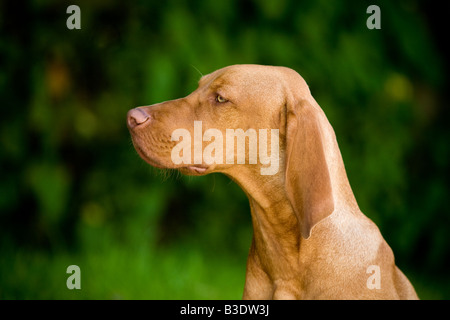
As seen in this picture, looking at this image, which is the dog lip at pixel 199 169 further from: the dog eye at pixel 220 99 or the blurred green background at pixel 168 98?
the blurred green background at pixel 168 98

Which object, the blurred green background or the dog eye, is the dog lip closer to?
the dog eye

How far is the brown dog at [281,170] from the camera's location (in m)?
2.92

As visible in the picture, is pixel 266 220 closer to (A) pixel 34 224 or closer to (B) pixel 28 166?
(B) pixel 28 166

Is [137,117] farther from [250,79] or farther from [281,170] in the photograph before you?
[281,170]

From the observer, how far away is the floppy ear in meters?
2.73

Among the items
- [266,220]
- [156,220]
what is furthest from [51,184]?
[266,220]

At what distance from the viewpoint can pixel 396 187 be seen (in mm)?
6035

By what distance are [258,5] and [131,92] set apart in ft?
5.15

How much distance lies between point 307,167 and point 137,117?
0.96 m

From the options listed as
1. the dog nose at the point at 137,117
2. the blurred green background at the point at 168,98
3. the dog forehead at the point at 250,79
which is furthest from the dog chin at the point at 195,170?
the blurred green background at the point at 168,98

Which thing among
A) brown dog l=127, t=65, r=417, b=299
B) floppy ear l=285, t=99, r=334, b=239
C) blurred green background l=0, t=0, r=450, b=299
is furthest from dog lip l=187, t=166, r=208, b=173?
blurred green background l=0, t=0, r=450, b=299

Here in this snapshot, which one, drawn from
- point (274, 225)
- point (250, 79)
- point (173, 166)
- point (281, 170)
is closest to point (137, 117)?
point (173, 166)

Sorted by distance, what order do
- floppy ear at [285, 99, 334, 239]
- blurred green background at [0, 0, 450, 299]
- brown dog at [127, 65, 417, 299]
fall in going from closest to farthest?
floppy ear at [285, 99, 334, 239] < brown dog at [127, 65, 417, 299] < blurred green background at [0, 0, 450, 299]

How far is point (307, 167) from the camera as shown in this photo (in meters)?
2.79
